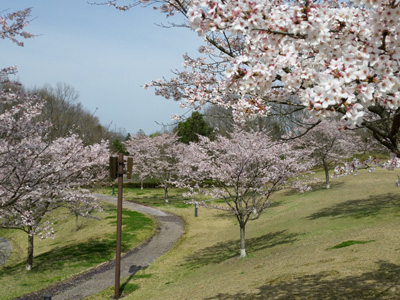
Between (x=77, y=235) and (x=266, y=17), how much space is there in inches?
841

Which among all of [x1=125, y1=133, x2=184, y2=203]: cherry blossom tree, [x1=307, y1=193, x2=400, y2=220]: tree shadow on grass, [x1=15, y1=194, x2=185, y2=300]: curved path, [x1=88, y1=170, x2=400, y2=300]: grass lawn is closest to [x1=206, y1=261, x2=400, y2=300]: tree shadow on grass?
[x1=88, y1=170, x2=400, y2=300]: grass lawn

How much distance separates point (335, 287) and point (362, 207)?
12959mm

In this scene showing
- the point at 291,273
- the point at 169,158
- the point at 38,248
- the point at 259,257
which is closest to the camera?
the point at 291,273

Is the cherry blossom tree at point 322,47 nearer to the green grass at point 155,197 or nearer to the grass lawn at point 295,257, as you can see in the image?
the grass lawn at point 295,257

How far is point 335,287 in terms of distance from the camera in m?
7.08

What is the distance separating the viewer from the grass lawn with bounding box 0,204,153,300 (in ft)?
44.8

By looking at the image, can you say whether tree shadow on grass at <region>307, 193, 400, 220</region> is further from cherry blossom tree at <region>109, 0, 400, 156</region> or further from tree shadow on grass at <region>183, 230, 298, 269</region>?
cherry blossom tree at <region>109, 0, 400, 156</region>

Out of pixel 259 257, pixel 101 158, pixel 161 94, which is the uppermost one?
pixel 161 94

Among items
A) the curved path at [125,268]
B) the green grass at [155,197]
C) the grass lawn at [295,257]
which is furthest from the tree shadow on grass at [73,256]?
the green grass at [155,197]

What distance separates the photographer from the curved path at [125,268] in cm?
1180

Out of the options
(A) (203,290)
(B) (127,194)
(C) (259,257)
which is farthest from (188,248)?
(B) (127,194)

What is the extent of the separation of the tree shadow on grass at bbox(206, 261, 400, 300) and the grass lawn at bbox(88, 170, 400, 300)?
0.02 metres

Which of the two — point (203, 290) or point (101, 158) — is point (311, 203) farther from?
point (203, 290)

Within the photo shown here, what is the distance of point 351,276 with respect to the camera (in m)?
7.64
